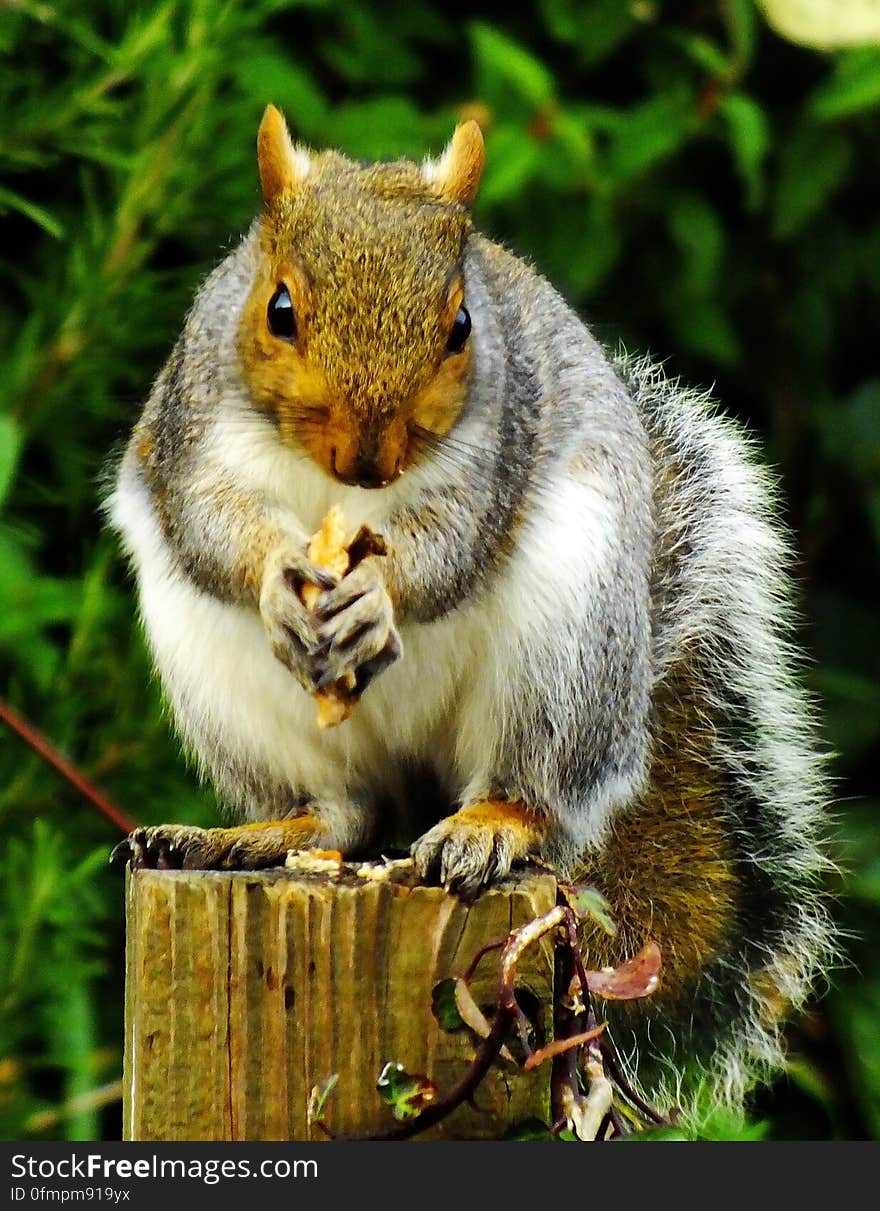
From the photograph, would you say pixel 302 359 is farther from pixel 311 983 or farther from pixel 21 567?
pixel 21 567

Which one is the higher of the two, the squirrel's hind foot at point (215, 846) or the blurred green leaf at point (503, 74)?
the blurred green leaf at point (503, 74)

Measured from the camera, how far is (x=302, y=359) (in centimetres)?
108

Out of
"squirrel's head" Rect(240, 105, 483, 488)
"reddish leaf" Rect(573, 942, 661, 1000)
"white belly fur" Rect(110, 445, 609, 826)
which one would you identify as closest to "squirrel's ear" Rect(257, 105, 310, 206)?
"squirrel's head" Rect(240, 105, 483, 488)

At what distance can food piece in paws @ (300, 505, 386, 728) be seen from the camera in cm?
113

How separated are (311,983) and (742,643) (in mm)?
739

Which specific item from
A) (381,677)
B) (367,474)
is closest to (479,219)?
(381,677)

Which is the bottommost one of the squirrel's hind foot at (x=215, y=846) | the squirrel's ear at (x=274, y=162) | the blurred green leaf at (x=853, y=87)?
the squirrel's hind foot at (x=215, y=846)

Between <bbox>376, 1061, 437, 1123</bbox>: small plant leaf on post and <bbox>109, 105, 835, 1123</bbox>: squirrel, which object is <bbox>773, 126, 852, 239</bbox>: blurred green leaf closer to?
<bbox>109, 105, 835, 1123</bbox>: squirrel

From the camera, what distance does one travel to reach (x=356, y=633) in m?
1.13

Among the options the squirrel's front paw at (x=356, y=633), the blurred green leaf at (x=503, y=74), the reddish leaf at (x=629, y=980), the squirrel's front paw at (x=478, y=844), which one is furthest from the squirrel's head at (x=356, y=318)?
the blurred green leaf at (x=503, y=74)

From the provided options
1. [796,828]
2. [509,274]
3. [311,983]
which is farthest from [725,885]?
[311,983]

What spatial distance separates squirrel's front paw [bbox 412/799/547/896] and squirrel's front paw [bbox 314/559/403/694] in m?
0.12

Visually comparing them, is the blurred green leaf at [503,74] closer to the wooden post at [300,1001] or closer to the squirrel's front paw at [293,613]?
the squirrel's front paw at [293,613]

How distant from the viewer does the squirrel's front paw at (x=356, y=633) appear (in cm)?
113
